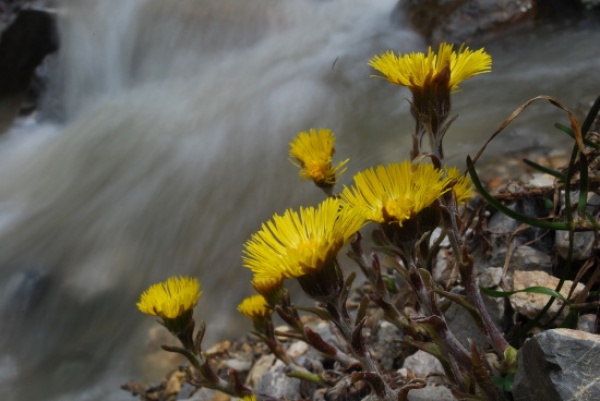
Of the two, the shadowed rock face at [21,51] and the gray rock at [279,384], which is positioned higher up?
the shadowed rock face at [21,51]

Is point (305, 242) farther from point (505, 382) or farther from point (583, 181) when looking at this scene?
point (583, 181)

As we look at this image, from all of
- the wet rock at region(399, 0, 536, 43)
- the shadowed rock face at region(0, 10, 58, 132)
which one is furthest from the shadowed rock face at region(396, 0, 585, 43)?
the shadowed rock face at region(0, 10, 58, 132)

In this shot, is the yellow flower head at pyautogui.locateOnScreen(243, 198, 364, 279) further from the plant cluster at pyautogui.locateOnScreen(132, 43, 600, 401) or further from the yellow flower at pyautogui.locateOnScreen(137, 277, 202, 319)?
the yellow flower at pyautogui.locateOnScreen(137, 277, 202, 319)

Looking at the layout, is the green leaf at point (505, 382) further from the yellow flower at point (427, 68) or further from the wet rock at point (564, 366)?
the yellow flower at point (427, 68)

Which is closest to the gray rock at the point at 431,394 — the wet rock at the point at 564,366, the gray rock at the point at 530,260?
the wet rock at the point at 564,366

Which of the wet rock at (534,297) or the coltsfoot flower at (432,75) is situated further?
the wet rock at (534,297)
